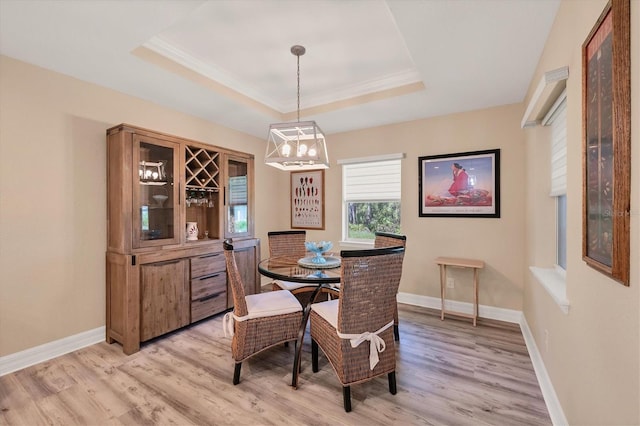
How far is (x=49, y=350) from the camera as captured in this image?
2.41m

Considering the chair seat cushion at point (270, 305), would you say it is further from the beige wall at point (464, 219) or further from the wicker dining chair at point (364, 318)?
the beige wall at point (464, 219)

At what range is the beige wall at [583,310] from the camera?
88 centimetres

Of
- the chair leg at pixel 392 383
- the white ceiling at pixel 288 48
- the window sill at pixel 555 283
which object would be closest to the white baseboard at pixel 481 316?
the window sill at pixel 555 283

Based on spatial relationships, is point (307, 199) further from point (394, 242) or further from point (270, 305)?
point (270, 305)

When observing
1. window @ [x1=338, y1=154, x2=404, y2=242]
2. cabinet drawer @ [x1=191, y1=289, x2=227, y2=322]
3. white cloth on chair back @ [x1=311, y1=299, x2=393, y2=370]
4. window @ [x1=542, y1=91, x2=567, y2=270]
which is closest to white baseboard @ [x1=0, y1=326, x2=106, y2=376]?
cabinet drawer @ [x1=191, y1=289, x2=227, y2=322]

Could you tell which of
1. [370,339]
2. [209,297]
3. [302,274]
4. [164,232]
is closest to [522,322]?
[370,339]

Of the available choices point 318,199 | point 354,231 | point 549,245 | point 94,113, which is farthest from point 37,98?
point 549,245

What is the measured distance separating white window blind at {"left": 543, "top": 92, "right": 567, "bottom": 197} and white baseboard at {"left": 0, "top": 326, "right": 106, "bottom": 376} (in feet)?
13.5

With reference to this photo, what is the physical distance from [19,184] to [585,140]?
376cm

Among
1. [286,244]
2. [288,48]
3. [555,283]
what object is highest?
[288,48]

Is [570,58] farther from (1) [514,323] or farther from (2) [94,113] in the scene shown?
(2) [94,113]

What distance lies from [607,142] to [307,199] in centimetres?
380

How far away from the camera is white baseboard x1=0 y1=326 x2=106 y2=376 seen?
86.8 inches

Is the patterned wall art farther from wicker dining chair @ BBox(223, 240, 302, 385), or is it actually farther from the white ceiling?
wicker dining chair @ BBox(223, 240, 302, 385)
